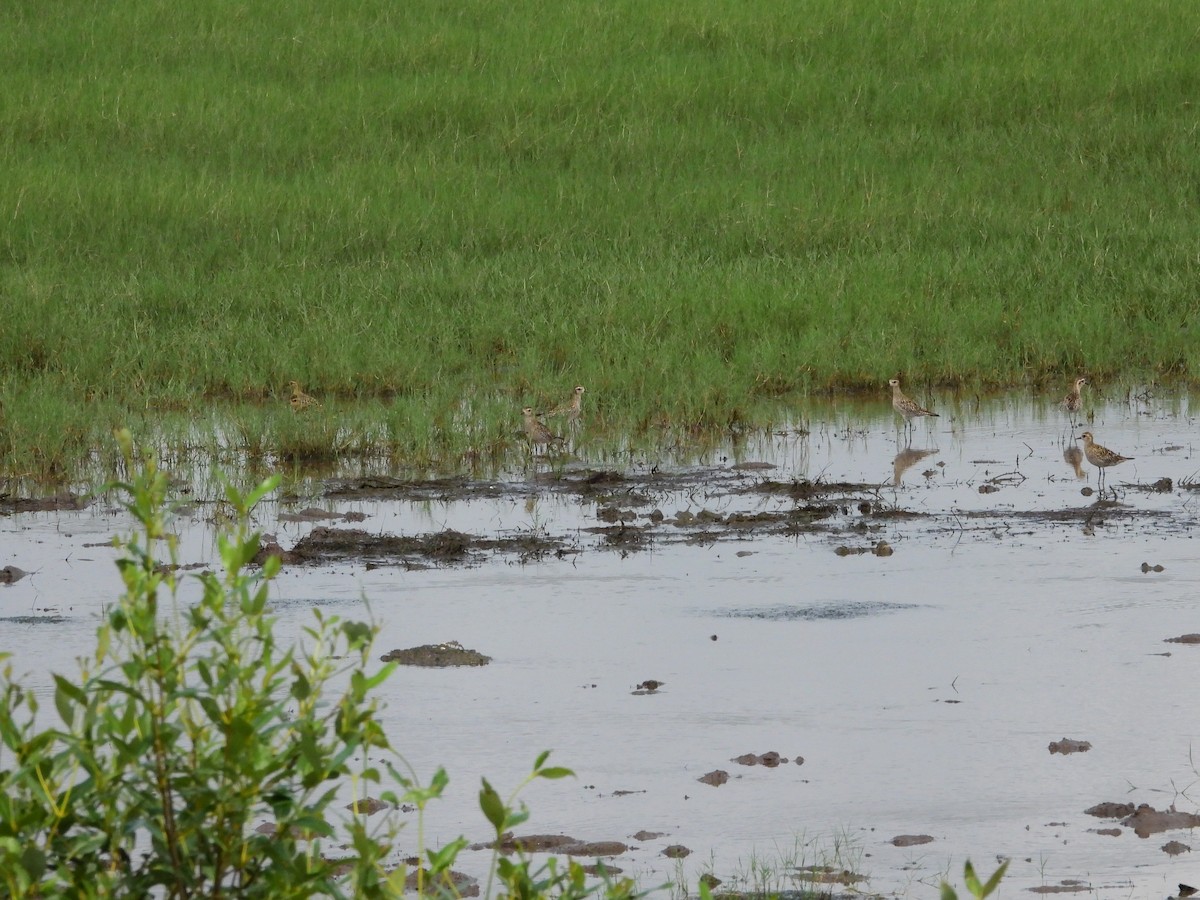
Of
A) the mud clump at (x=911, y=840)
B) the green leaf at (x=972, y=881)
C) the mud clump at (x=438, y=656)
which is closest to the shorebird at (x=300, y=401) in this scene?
the mud clump at (x=438, y=656)

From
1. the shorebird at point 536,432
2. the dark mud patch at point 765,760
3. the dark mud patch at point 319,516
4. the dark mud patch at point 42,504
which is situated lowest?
the dark mud patch at point 765,760

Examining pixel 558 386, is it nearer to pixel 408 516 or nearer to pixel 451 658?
pixel 408 516

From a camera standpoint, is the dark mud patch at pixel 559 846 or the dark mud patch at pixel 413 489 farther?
the dark mud patch at pixel 413 489

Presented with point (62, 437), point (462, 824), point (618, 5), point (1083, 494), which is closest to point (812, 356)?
point (1083, 494)

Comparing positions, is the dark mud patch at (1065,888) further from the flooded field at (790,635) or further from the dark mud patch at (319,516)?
the dark mud patch at (319,516)

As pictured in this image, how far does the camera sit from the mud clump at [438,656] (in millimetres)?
7977

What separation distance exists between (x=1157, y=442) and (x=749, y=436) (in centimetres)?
275

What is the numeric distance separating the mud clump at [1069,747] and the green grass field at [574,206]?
6875 millimetres

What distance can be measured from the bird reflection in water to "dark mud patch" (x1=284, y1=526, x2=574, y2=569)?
2783mm

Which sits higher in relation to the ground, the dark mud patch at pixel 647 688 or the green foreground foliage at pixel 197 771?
the green foreground foliage at pixel 197 771

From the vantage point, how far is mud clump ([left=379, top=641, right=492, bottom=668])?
798 cm

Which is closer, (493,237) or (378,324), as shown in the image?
(378,324)

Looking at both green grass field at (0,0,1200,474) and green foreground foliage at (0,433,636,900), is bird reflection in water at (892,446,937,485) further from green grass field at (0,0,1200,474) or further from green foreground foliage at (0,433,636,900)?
green foreground foliage at (0,433,636,900)

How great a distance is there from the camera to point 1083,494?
1144 cm
